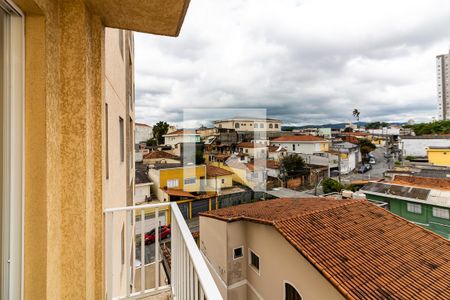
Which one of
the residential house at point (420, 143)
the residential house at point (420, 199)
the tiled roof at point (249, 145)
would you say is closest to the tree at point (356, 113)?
the residential house at point (420, 143)

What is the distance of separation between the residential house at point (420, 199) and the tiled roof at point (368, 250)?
6354 millimetres

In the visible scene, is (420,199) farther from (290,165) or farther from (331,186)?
(290,165)

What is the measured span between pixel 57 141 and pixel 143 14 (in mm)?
793

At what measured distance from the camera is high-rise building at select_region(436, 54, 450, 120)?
5503cm

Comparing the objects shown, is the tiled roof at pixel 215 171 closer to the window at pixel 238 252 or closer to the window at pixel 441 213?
the window at pixel 238 252

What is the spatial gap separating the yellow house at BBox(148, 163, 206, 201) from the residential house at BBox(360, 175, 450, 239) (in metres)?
10.2

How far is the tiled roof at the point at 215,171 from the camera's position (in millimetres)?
15817

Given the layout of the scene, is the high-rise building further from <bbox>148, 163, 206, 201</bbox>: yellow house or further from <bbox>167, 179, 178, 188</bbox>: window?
<bbox>167, 179, 178, 188</bbox>: window

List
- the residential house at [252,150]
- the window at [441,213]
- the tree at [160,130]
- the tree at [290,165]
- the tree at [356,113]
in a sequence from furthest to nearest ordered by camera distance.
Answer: the tree at [356,113]
the tree at [160,130]
the residential house at [252,150]
the tree at [290,165]
the window at [441,213]

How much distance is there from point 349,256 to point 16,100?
18.0ft

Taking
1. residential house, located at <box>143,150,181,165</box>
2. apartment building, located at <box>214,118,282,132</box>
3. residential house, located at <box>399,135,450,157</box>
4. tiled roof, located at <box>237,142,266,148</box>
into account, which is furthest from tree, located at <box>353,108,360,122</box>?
residential house, located at <box>143,150,181,165</box>

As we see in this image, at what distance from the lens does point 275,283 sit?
565 centimetres

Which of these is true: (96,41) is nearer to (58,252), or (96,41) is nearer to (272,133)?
(58,252)

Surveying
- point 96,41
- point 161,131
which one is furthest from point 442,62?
point 96,41
